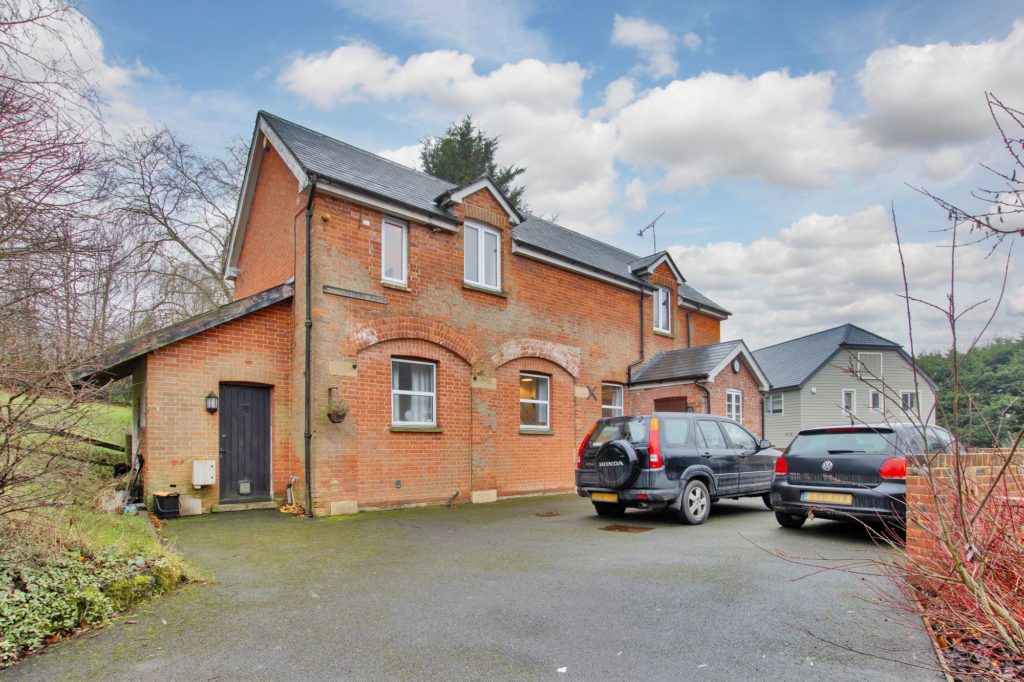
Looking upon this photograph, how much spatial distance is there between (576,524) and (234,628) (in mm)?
6098

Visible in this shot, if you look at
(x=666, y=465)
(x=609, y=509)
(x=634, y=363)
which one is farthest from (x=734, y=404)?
(x=666, y=465)

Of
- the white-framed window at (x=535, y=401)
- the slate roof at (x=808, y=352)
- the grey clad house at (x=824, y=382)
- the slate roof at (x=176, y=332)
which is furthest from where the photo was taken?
the slate roof at (x=808, y=352)

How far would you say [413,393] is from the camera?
41.0 feet

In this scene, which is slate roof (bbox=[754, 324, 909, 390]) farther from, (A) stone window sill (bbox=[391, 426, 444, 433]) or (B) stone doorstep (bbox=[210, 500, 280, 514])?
(B) stone doorstep (bbox=[210, 500, 280, 514])

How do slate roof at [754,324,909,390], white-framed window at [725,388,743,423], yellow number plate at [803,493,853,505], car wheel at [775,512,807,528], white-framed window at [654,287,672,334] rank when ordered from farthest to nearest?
slate roof at [754,324,909,390]
white-framed window at [654,287,672,334]
white-framed window at [725,388,743,423]
car wheel at [775,512,807,528]
yellow number plate at [803,493,853,505]

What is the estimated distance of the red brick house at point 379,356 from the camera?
1088cm

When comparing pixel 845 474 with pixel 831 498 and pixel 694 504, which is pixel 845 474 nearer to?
pixel 831 498

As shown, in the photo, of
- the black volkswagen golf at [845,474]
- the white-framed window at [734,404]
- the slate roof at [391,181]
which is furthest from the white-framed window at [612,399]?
the black volkswagen golf at [845,474]

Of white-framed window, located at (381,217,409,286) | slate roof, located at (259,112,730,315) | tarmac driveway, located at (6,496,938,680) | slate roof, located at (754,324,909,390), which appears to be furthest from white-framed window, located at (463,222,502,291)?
slate roof, located at (754,324,909,390)

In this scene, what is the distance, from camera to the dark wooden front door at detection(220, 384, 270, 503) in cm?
1103

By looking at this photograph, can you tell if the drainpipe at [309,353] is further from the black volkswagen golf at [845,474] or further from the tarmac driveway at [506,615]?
the black volkswagen golf at [845,474]

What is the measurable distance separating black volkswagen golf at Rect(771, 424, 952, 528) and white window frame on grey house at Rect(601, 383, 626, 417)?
826cm

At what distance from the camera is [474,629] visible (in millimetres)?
4770

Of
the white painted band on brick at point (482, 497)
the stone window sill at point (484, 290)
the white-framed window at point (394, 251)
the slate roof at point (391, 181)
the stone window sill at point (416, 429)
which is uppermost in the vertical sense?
Answer: the slate roof at point (391, 181)
